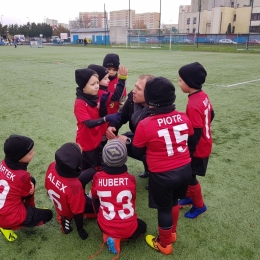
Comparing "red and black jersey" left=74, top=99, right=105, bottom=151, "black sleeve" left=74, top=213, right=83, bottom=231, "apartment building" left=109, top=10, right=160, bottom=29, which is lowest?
"black sleeve" left=74, top=213, right=83, bottom=231

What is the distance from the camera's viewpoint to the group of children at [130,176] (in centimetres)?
225

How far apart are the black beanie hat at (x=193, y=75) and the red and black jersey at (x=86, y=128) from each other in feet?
3.99

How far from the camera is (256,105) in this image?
7.27 m

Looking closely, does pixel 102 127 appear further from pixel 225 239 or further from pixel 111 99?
pixel 225 239

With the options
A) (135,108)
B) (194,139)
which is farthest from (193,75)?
(135,108)

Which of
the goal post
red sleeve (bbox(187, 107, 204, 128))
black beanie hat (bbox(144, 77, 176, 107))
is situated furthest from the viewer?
the goal post

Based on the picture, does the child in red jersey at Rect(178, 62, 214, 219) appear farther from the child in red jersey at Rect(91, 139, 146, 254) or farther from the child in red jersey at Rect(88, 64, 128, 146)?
the child in red jersey at Rect(88, 64, 128, 146)

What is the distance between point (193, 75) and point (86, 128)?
1417mm

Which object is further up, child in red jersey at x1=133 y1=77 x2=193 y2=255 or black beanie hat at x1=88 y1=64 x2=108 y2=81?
black beanie hat at x1=88 y1=64 x2=108 y2=81

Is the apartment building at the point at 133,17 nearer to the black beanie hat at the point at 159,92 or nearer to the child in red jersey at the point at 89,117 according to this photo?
the child in red jersey at the point at 89,117

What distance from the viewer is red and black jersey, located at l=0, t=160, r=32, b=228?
2.50 metres

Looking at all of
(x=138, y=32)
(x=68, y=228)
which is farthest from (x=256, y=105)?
(x=138, y=32)

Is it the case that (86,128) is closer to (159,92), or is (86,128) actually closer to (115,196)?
(115,196)

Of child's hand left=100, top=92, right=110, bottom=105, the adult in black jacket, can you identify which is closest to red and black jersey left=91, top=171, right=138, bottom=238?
the adult in black jacket
